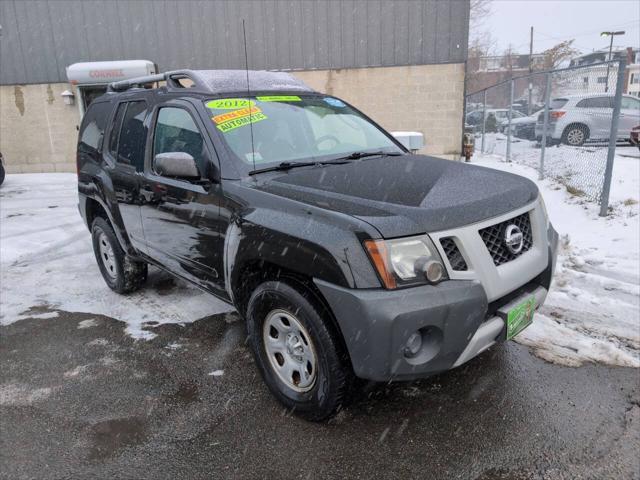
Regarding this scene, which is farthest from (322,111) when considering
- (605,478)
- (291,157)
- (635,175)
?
(635,175)

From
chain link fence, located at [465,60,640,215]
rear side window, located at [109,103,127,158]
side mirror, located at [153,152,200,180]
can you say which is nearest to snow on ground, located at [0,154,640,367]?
chain link fence, located at [465,60,640,215]

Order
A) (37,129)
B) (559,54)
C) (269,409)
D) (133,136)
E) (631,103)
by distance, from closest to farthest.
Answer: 1. (269,409)
2. (133,136)
3. (631,103)
4. (37,129)
5. (559,54)

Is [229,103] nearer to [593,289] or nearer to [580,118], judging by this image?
[593,289]

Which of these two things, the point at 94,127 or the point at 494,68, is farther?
the point at 494,68

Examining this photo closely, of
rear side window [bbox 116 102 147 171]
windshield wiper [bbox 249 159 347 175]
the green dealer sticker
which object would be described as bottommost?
the green dealer sticker

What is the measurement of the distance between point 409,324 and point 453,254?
16.9 inches

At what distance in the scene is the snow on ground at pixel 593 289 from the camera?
3.33m

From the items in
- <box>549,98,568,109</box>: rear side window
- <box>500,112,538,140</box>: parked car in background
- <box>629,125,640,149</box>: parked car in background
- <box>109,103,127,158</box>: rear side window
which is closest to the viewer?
<box>109,103,127,158</box>: rear side window

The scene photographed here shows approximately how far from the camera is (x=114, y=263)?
464cm

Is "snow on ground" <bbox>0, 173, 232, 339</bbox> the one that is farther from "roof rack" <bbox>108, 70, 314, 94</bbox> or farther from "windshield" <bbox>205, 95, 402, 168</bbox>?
"roof rack" <bbox>108, 70, 314, 94</bbox>

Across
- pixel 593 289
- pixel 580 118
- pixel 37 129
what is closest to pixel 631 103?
pixel 580 118

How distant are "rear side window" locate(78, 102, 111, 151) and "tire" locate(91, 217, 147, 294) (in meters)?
0.74

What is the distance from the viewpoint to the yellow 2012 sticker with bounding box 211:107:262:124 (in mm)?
3165

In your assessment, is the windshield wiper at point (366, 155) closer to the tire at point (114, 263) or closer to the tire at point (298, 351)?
the tire at point (298, 351)
